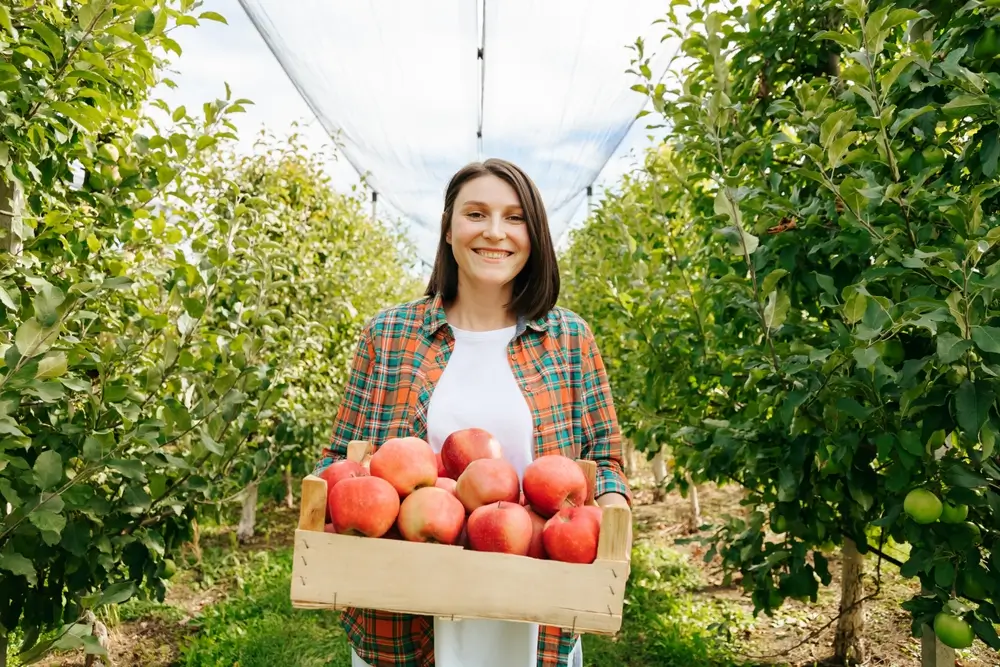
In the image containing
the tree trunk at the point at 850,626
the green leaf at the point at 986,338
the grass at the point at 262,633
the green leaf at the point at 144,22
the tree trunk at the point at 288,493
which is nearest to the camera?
the green leaf at the point at 986,338

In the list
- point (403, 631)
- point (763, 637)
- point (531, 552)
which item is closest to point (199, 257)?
point (403, 631)

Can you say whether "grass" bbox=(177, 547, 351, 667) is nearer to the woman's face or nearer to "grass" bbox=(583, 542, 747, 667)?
"grass" bbox=(583, 542, 747, 667)

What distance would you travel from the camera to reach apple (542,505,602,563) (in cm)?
115

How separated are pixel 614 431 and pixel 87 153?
156 centimetres

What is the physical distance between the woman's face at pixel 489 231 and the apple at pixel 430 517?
565 millimetres

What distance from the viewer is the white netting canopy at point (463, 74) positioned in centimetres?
578

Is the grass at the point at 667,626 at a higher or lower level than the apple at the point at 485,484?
lower

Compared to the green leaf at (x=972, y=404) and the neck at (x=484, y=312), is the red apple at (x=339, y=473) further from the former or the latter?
the green leaf at (x=972, y=404)


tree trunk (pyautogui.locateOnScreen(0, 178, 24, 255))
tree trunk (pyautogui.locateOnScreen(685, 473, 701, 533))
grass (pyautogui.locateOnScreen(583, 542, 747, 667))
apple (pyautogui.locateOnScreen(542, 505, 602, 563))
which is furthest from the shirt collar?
tree trunk (pyautogui.locateOnScreen(685, 473, 701, 533))

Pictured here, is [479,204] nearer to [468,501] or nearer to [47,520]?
[468,501]

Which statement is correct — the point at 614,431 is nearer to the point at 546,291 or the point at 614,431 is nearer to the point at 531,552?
the point at 546,291

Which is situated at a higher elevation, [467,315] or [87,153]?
[87,153]

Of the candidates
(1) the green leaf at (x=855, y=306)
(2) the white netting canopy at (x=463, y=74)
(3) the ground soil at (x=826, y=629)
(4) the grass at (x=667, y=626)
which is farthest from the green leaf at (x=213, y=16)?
(2) the white netting canopy at (x=463, y=74)

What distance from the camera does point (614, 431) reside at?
5.71 ft
